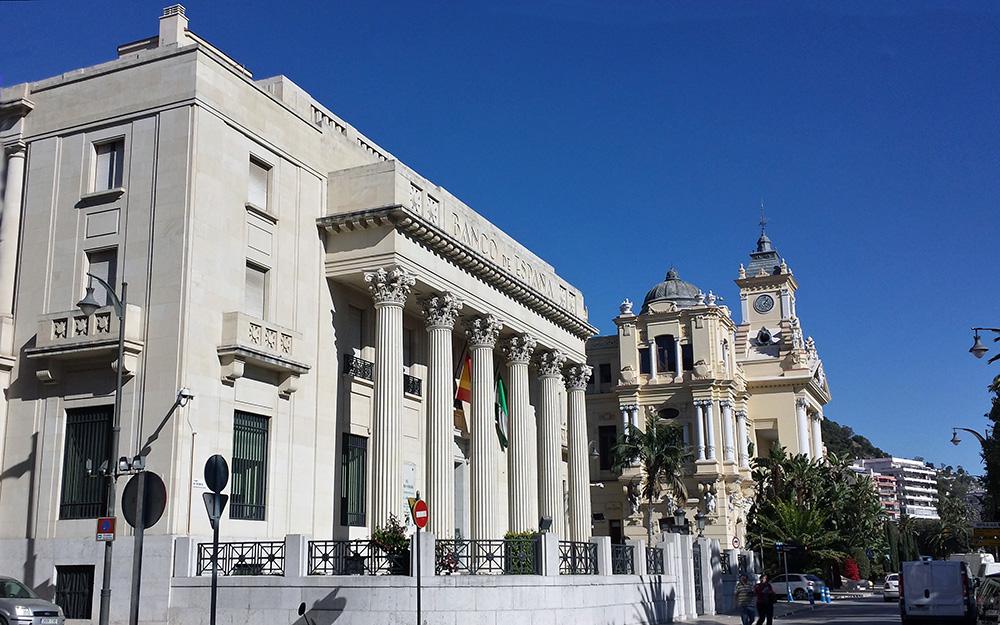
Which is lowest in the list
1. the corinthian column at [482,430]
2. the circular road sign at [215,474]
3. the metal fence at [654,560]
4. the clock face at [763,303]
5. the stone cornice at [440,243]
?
the metal fence at [654,560]

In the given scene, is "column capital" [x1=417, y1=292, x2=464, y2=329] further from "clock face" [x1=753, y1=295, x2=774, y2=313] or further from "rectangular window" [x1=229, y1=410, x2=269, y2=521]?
"clock face" [x1=753, y1=295, x2=774, y2=313]

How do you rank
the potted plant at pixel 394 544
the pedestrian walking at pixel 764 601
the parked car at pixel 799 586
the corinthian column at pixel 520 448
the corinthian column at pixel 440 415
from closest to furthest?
1. the potted plant at pixel 394 544
2. the pedestrian walking at pixel 764 601
3. the corinthian column at pixel 440 415
4. the corinthian column at pixel 520 448
5. the parked car at pixel 799 586

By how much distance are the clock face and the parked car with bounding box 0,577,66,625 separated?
69.6m

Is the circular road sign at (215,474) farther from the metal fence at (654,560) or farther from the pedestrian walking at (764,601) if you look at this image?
the metal fence at (654,560)

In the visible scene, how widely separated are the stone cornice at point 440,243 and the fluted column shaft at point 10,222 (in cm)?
824

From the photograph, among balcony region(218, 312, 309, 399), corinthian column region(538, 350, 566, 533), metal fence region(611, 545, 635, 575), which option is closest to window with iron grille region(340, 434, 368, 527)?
balcony region(218, 312, 309, 399)

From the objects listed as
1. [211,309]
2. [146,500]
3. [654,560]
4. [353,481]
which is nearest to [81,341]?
[211,309]

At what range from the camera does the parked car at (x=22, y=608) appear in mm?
18094

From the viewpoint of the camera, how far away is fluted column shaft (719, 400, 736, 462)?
211 ft

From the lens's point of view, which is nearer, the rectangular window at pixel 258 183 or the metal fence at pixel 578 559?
the metal fence at pixel 578 559

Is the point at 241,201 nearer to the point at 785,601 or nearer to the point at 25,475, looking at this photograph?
the point at 25,475

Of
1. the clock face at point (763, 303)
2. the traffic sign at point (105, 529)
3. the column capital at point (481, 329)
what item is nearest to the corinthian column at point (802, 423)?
the clock face at point (763, 303)

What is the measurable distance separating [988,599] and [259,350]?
2230 cm

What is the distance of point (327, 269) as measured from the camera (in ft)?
94.7
